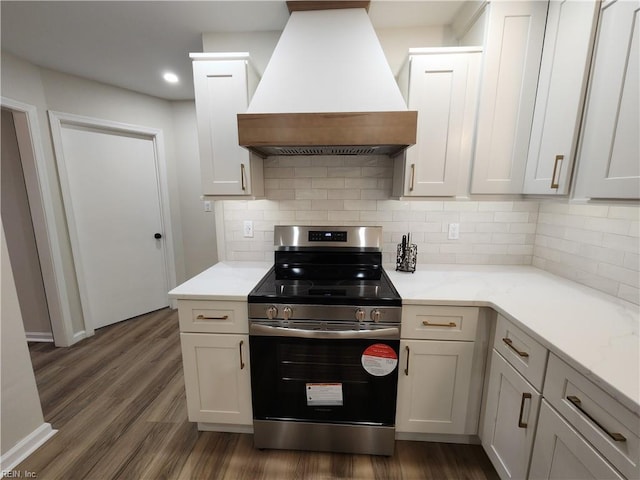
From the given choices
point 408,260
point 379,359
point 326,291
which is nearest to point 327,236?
point 326,291

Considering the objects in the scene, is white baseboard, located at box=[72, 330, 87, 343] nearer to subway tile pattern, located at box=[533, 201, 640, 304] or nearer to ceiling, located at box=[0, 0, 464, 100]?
ceiling, located at box=[0, 0, 464, 100]

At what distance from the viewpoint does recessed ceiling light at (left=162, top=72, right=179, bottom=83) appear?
2414 millimetres

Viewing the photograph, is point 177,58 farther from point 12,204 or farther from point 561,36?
point 561,36

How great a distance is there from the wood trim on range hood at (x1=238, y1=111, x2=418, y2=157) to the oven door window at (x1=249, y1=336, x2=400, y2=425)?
3.34ft

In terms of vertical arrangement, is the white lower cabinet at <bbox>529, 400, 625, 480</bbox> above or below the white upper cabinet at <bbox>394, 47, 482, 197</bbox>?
below

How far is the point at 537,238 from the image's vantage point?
187 cm

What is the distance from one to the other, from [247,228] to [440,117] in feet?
4.80

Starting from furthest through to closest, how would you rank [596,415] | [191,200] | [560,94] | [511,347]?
[191,200], [560,94], [511,347], [596,415]

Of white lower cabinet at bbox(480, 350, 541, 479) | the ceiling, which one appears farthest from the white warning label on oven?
the ceiling

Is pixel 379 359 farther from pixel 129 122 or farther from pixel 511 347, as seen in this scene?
pixel 129 122

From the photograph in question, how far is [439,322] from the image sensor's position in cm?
137

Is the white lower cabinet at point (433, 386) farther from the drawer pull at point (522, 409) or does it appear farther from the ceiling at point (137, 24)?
the ceiling at point (137, 24)

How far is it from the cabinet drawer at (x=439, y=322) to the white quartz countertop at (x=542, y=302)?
4cm

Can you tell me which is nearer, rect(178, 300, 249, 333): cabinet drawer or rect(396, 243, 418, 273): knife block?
rect(178, 300, 249, 333): cabinet drawer
